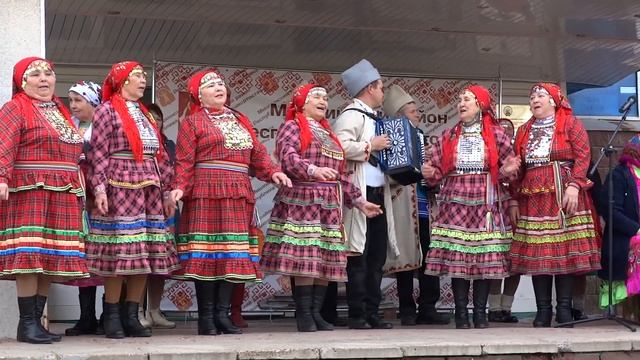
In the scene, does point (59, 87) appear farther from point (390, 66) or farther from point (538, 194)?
point (538, 194)

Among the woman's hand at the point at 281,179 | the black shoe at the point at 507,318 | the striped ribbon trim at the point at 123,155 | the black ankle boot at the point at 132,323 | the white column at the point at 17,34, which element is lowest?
the black shoe at the point at 507,318

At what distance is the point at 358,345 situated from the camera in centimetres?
666

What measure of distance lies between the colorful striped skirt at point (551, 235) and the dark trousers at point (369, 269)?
0.97 meters

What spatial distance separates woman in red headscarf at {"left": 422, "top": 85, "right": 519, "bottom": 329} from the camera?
8.15 m

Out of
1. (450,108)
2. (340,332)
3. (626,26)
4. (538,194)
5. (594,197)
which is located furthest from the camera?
(450,108)

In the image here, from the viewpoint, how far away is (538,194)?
27.1 feet

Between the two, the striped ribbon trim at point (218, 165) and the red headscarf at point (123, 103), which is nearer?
the red headscarf at point (123, 103)

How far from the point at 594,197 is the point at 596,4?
1576 mm

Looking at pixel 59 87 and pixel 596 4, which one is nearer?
pixel 596 4

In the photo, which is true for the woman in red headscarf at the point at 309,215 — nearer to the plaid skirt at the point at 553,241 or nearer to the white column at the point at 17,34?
the plaid skirt at the point at 553,241

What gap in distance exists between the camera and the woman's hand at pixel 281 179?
7594mm

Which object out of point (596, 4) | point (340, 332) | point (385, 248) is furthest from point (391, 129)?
point (596, 4)

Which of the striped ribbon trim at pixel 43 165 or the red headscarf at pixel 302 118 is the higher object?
the red headscarf at pixel 302 118

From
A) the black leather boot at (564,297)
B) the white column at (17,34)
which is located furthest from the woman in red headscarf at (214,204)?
the black leather boot at (564,297)
